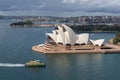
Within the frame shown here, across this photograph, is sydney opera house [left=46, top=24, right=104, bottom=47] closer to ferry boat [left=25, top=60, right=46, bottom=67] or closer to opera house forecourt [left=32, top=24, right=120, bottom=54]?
opera house forecourt [left=32, top=24, right=120, bottom=54]

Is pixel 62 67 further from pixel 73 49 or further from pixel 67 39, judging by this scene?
pixel 67 39

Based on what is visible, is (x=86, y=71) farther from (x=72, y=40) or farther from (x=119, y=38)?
(x=119, y=38)

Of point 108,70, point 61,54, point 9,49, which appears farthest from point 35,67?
point 9,49

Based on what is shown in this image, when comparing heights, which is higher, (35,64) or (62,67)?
(35,64)

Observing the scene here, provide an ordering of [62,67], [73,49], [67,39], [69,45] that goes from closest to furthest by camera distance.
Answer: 1. [62,67]
2. [73,49]
3. [69,45]
4. [67,39]

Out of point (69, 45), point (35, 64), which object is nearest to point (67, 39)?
point (69, 45)

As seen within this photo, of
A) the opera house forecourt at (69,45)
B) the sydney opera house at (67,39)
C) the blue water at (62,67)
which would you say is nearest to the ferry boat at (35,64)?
the blue water at (62,67)

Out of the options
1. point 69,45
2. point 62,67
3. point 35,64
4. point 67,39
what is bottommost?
point 62,67

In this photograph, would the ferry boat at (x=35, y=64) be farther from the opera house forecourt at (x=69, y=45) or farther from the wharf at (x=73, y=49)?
the opera house forecourt at (x=69, y=45)
